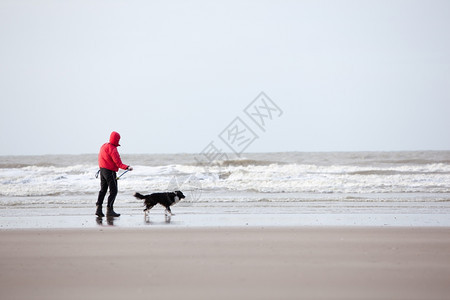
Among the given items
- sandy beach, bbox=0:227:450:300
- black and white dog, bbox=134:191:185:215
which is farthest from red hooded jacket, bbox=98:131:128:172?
sandy beach, bbox=0:227:450:300

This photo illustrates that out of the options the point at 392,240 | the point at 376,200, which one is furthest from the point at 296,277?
the point at 376,200

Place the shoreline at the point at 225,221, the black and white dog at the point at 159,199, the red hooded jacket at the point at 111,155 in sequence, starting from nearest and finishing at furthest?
the shoreline at the point at 225,221
the red hooded jacket at the point at 111,155
the black and white dog at the point at 159,199

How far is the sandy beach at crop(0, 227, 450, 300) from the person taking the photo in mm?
3926

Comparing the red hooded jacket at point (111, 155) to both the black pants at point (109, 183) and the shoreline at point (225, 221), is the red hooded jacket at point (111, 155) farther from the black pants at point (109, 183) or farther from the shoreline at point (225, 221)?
the shoreline at point (225, 221)

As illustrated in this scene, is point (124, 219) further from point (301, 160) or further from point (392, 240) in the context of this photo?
point (301, 160)

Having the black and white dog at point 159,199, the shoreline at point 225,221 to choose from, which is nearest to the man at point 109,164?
the shoreline at point 225,221

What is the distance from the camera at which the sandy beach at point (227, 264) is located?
3926 mm

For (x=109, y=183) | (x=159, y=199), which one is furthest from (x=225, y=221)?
(x=109, y=183)

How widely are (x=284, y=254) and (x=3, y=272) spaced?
2876 mm

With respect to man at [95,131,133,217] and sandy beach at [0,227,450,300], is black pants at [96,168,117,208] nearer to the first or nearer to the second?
man at [95,131,133,217]

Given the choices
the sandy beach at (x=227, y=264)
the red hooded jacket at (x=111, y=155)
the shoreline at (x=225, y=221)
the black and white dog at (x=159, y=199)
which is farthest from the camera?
the black and white dog at (x=159, y=199)

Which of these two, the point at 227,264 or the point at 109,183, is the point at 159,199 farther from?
the point at 227,264

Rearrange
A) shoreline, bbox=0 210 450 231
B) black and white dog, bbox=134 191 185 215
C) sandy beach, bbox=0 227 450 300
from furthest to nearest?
1. black and white dog, bbox=134 191 185 215
2. shoreline, bbox=0 210 450 231
3. sandy beach, bbox=0 227 450 300

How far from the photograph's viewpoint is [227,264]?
479 cm
